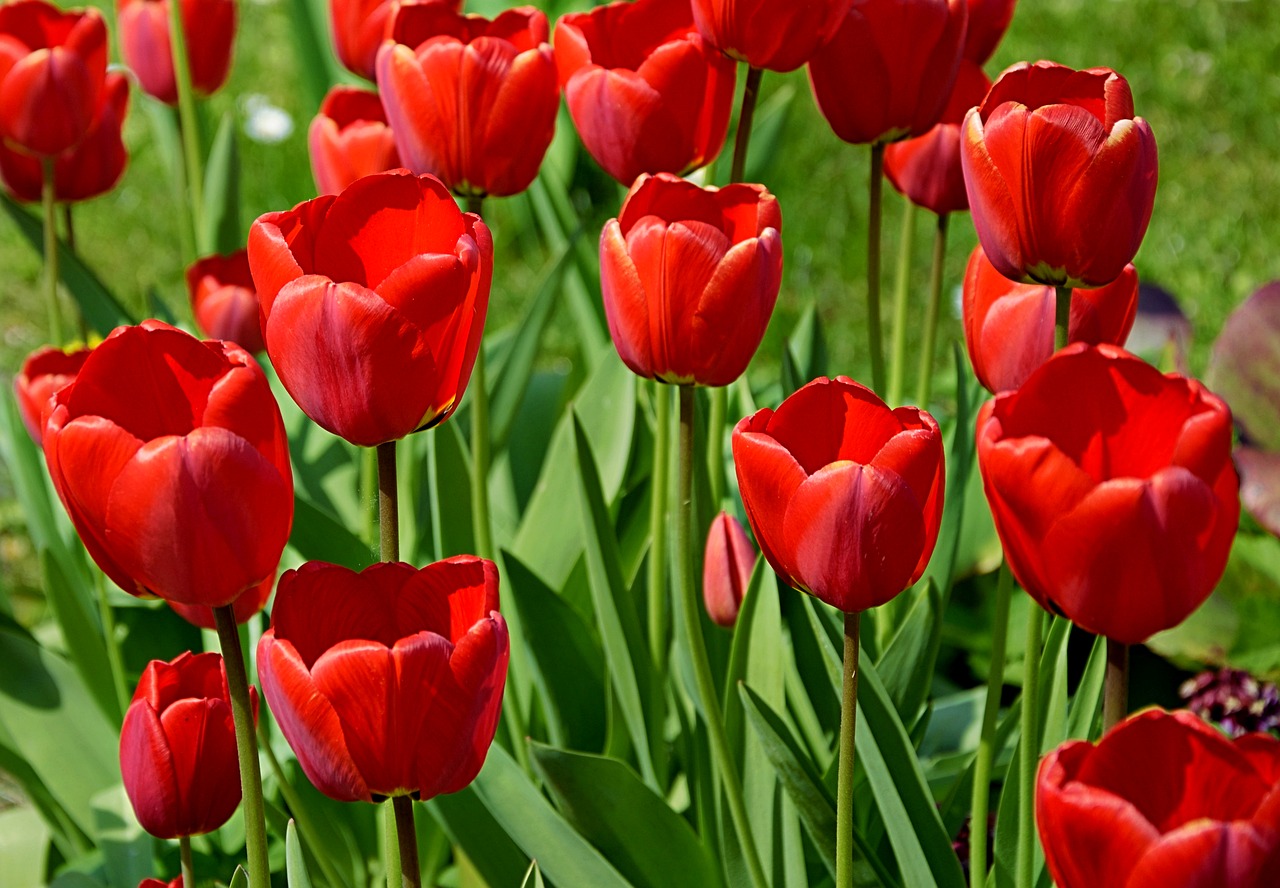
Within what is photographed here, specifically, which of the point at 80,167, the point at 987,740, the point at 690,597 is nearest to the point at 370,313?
the point at 690,597

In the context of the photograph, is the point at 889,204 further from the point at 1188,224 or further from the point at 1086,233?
the point at 1086,233

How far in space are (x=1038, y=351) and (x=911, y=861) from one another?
13.2 inches

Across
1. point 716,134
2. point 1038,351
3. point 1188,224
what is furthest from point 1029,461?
point 1188,224

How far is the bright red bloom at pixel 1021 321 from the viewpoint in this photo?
923 mm

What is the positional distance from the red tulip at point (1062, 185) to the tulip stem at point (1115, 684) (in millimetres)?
214

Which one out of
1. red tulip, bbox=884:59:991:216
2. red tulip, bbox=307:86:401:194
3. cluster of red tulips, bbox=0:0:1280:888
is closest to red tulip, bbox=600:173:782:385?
cluster of red tulips, bbox=0:0:1280:888

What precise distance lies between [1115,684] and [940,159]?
636 mm

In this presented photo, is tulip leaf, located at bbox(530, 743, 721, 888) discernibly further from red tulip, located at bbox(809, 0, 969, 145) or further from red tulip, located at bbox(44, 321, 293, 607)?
red tulip, located at bbox(809, 0, 969, 145)

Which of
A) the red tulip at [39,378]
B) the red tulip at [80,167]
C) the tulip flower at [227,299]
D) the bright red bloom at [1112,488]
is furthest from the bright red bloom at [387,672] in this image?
the red tulip at [80,167]

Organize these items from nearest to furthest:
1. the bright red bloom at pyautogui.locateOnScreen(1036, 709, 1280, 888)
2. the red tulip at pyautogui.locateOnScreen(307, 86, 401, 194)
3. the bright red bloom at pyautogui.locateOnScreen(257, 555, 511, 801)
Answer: the bright red bloom at pyautogui.locateOnScreen(1036, 709, 1280, 888) < the bright red bloom at pyautogui.locateOnScreen(257, 555, 511, 801) < the red tulip at pyautogui.locateOnScreen(307, 86, 401, 194)

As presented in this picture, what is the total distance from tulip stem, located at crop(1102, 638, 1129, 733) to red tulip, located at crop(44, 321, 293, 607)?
1.32 feet

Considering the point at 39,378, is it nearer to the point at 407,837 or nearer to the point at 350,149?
the point at 350,149

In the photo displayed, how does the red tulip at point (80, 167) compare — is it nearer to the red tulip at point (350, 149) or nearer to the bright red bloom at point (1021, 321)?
the red tulip at point (350, 149)

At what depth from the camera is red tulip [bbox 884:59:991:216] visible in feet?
3.99
